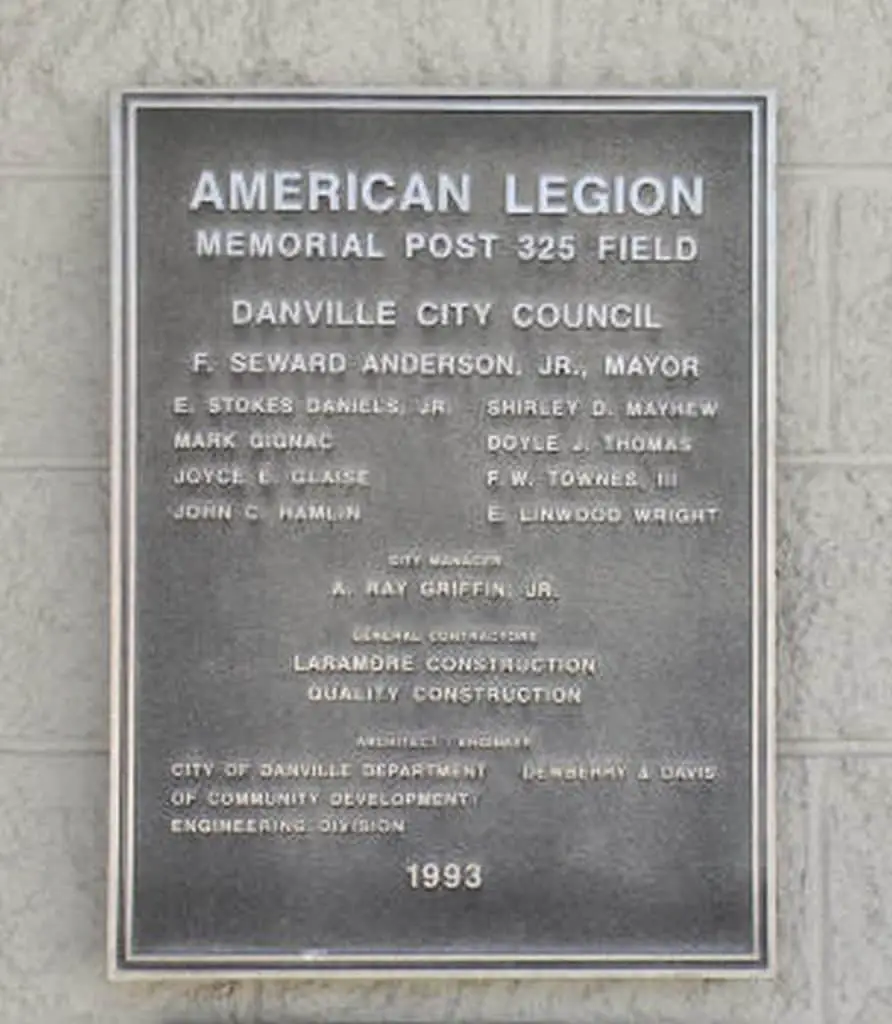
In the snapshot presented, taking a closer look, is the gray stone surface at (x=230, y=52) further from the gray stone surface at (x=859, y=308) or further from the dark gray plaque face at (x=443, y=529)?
the gray stone surface at (x=859, y=308)

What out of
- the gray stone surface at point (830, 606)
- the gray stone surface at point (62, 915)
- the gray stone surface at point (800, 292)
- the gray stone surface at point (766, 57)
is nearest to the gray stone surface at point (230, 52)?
the gray stone surface at point (766, 57)

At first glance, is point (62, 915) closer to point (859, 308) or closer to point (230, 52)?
point (230, 52)

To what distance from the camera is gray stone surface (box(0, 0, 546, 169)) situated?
332 cm

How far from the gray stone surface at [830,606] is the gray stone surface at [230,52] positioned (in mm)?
953

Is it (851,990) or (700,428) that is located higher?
(700,428)

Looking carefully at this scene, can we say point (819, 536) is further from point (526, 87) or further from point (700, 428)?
point (526, 87)

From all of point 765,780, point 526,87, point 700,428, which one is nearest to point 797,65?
point 526,87

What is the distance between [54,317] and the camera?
332cm

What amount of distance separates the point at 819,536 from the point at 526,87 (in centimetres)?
101

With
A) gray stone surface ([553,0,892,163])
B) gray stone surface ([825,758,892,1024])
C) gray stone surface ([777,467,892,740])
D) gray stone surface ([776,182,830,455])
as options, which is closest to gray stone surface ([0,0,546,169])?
gray stone surface ([553,0,892,163])

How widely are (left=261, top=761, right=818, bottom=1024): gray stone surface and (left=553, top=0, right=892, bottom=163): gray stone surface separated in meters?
1.20

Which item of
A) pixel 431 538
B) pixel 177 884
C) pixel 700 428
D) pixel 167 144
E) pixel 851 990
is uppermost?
pixel 167 144

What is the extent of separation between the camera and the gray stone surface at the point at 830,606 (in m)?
3.33

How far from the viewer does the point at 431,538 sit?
324cm
